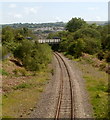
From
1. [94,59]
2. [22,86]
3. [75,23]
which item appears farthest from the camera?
[75,23]

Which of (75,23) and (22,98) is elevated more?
(75,23)

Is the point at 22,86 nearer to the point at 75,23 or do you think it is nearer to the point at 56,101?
the point at 56,101

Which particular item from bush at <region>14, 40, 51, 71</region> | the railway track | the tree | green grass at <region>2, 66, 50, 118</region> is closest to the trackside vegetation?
the tree

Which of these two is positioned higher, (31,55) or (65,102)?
(31,55)

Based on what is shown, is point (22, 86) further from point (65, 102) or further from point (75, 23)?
point (75, 23)

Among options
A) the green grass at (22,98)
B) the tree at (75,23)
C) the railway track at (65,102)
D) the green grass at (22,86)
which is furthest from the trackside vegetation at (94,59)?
the green grass at (22,86)

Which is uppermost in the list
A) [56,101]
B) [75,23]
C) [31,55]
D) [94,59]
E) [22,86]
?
[75,23]

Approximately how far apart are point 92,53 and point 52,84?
125 ft

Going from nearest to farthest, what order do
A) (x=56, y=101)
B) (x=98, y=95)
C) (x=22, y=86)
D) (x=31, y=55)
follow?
(x=56, y=101), (x=98, y=95), (x=22, y=86), (x=31, y=55)

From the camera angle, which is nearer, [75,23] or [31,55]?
[31,55]

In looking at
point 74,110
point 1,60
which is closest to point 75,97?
point 74,110

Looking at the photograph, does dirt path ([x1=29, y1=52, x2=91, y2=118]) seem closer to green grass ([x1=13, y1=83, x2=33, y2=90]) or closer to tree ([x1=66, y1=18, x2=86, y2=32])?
green grass ([x1=13, y1=83, x2=33, y2=90])

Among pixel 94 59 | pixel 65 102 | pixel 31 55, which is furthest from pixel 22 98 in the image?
pixel 94 59

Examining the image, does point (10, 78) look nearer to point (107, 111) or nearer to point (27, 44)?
point (27, 44)
